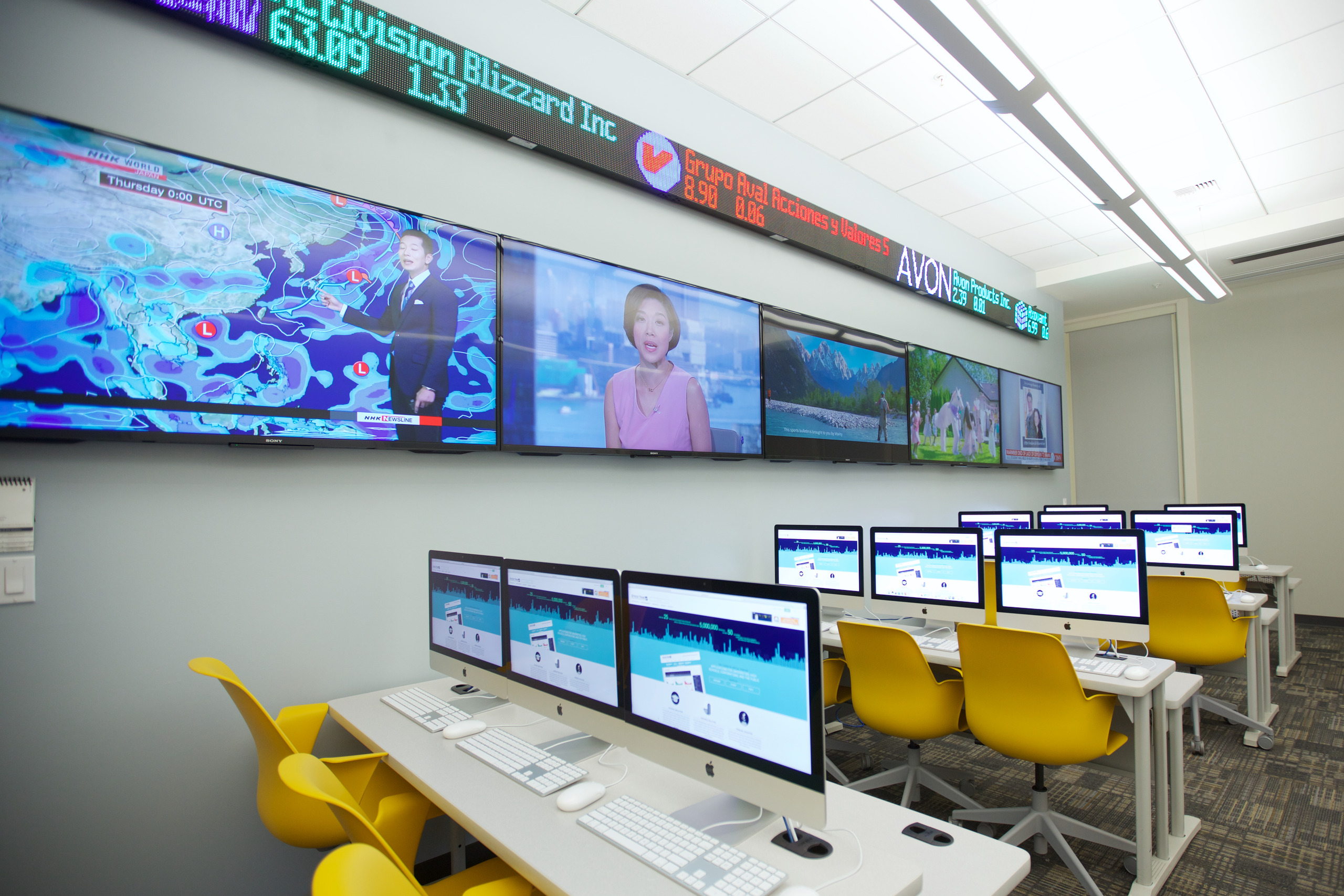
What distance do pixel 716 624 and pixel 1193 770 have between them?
337 centimetres

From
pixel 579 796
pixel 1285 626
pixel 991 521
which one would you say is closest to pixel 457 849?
pixel 579 796

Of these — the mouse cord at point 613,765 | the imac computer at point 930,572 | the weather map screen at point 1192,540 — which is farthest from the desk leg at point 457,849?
the weather map screen at point 1192,540

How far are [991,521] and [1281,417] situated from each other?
494 centimetres

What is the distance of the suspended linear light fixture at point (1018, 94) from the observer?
2232 millimetres

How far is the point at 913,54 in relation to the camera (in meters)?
3.52

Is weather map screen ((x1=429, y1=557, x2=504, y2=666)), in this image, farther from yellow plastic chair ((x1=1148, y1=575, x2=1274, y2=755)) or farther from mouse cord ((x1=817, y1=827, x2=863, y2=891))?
yellow plastic chair ((x1=1148, y1=575, x2=1274, y2=755))

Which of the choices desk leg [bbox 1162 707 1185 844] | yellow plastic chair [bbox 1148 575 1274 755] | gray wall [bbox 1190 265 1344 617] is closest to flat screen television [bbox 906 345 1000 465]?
yellow plastic chair [bbox 1148 575 1274 755]

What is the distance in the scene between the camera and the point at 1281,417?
6.89 m

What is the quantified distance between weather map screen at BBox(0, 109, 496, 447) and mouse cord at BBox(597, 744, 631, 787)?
1.33 metres

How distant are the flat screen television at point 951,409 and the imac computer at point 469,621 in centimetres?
389

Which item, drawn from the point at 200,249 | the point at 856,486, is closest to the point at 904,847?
the point at 200,249

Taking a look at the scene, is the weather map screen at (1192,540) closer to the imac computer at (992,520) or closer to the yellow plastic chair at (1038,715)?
the imac computer at (992,520)

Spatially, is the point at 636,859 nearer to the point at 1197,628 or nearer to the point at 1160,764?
the point at 1160,764

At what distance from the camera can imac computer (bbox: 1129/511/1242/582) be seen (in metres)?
3.96
